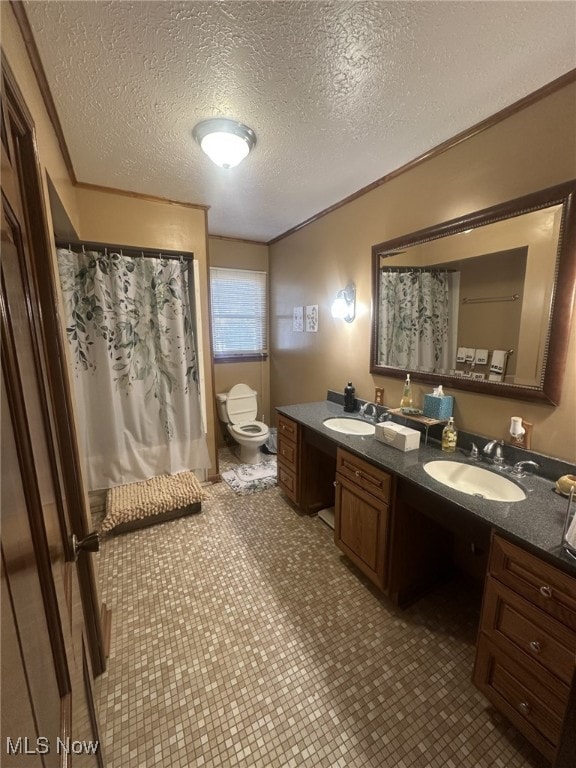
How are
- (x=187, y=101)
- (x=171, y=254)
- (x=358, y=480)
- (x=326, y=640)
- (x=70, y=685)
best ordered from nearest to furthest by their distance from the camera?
(x=70, y=685) < (x=187, y=101) < (x=326, y=640) < (x=358, y=480) < (x=171, y=254)

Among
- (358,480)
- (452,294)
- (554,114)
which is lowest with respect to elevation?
(358,480)

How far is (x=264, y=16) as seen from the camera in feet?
3.40

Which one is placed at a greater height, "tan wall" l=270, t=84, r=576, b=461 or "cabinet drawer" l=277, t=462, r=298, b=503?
"tan wall" l=270, t=84, r=576, b=461

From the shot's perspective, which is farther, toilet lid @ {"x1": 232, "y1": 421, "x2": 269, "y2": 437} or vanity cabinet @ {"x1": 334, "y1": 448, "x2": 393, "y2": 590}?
toilet lid @ {"x1": 232, "y1": 421, "x2": 269, "y2": 437}

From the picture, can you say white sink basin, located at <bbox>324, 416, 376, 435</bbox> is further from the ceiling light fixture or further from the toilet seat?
the ceiling light fixture

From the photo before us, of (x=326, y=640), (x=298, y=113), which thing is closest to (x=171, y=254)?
(x=298, y=113)

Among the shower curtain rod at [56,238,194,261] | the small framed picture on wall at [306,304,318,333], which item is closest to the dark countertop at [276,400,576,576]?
the small framed picture on wall at [306,304,318,333]

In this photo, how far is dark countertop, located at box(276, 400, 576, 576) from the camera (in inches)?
40.7

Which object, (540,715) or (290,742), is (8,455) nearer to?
(290,742)

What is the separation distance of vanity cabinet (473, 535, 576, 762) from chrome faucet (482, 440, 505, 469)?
1.76ft

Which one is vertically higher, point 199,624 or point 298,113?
point 298,113

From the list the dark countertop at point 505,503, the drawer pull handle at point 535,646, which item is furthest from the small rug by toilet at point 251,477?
the drawer pull handle at point 535,646

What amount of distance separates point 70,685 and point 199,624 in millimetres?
1097

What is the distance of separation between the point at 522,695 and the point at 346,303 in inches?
90.7
